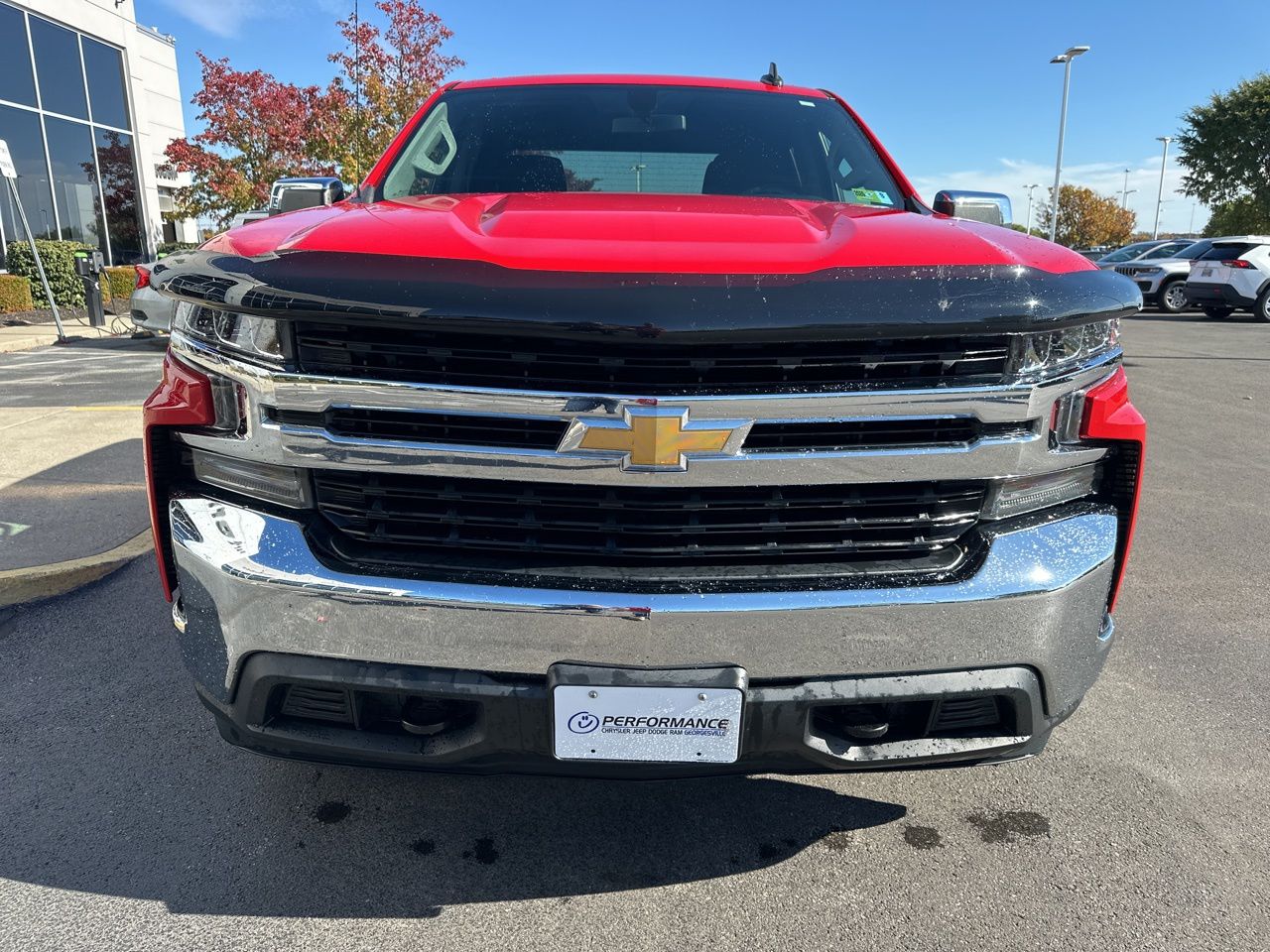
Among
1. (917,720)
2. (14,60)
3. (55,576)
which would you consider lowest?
(55,576)

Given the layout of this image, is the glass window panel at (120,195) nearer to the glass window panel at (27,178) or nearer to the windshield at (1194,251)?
the glass window panel at (27,178)

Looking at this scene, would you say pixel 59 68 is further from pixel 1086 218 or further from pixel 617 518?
pixel 1086 218

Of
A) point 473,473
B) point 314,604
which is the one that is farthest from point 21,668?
point 473,473

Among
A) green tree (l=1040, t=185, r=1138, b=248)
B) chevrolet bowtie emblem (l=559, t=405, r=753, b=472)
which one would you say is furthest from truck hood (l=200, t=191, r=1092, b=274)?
green tree (l=1040, t=185, r=1138, b=248)

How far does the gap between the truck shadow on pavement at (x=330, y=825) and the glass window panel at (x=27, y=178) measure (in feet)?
58.2

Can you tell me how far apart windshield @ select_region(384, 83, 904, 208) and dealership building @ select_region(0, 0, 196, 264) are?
678 inches

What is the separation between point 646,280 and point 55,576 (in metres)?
3.12

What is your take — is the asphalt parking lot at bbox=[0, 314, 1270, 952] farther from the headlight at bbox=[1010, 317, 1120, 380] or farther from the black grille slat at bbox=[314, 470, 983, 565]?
the headlight at bbox=[1010, 317, 1120, 380]

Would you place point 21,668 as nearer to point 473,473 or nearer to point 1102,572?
point 473,473

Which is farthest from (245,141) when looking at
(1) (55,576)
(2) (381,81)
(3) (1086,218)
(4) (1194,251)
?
(3) (1086,218)

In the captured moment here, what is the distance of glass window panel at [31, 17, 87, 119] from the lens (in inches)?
683

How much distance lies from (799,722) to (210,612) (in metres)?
1.14

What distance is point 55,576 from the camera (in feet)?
11.5

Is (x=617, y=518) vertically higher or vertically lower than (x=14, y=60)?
lower
